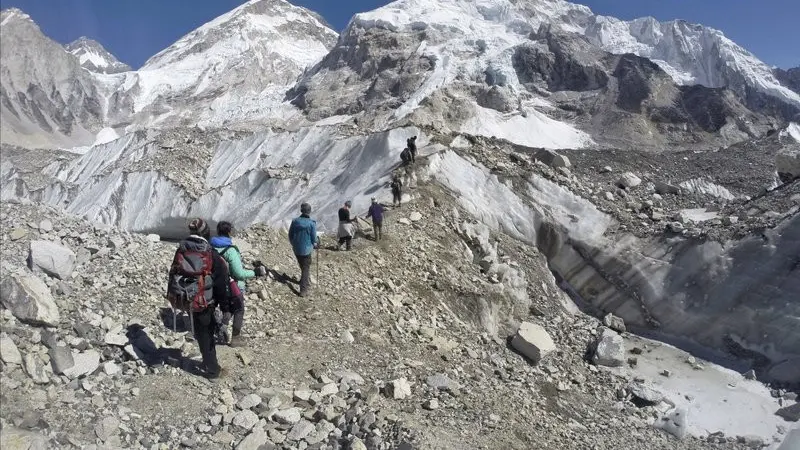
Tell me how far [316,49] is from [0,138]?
9012 cm

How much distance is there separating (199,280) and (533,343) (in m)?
6.78

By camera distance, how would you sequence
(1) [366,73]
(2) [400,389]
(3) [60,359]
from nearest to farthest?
(3) [60,359]
(2) [400,389]
(1) [366,73]

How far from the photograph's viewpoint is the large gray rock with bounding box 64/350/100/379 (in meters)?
5.39

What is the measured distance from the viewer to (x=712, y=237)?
1404 cm

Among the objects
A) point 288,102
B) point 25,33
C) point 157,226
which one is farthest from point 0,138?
point 157,226

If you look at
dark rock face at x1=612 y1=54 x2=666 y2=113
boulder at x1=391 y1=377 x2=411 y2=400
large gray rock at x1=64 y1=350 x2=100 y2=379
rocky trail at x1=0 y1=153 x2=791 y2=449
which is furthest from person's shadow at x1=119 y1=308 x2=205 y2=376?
dark rock face at x1=612 y1=54 x2=666 y2=113

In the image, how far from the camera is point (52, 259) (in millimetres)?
6734

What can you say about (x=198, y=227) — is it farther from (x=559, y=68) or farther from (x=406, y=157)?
(x=559, y=68)

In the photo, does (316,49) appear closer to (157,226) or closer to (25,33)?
(25,33)

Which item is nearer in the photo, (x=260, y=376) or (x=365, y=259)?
(x=260, y=376)

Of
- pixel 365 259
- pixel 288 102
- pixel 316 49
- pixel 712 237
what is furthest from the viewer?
pixel 316 49

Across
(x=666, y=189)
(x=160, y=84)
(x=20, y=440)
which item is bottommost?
(x=20, y=440)

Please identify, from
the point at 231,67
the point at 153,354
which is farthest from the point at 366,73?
the point at 153,354

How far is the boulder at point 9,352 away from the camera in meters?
4.98
